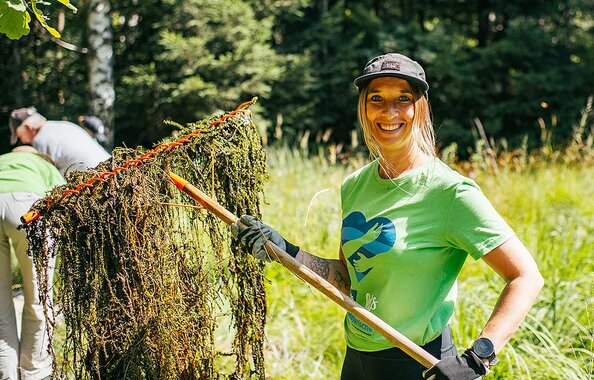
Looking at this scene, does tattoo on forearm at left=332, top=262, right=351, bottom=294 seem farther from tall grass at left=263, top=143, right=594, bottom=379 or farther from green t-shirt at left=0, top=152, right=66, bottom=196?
green t-shirt at left=0, top=152, right=66, bottom=196

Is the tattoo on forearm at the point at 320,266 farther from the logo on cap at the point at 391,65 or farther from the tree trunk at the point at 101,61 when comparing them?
the tree trunk at the point at 101,61

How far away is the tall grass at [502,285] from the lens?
3479 millimetres

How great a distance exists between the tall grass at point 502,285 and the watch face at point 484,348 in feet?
2.66

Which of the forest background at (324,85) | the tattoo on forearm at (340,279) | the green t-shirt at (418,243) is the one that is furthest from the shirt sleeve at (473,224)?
the forest background at (324,85)

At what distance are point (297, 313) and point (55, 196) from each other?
101 inches

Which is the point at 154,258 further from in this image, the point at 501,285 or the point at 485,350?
the point at 501,285

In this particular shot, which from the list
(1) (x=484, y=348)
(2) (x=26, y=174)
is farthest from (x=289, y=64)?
(1) (x=484, y=348)

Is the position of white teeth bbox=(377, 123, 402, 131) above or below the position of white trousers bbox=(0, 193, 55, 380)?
A: above

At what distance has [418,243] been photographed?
1.99m

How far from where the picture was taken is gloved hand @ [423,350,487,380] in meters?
1.83

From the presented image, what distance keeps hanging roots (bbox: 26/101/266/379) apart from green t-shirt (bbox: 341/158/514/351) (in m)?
0.71

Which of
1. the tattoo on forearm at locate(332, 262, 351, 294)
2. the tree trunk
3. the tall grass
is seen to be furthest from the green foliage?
the tree trunk

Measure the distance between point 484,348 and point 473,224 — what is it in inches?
15.1

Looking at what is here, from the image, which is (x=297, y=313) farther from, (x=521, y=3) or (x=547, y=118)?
(x=521, y=3)
